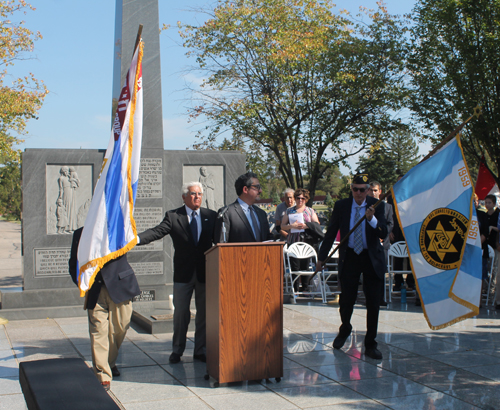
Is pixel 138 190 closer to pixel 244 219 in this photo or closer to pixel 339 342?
pixel 244 219

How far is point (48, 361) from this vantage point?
12.2ft

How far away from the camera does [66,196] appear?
29.0 ft

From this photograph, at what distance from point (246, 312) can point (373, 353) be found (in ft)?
5.82

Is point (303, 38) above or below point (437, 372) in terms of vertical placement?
above

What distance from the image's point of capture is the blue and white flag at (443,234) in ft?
16.9

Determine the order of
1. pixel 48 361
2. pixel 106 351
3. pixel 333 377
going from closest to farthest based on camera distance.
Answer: pixel 48 361 < pixel 106 351 < pixel 333 377

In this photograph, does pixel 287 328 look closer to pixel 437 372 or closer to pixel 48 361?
pixel 437 372

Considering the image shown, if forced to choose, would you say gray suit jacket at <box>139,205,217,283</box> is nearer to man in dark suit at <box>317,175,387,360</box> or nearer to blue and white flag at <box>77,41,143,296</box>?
blue and white flag at <box>77,41,143,296</box>

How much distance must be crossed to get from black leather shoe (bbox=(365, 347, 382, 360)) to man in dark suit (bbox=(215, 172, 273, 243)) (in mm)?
1665

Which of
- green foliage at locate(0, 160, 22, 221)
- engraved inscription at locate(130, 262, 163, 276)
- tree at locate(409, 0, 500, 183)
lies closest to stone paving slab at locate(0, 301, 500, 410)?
engraved inscription at locate(130, 262, 163, 276)

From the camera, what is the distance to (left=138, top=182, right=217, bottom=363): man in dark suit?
5.73 meters

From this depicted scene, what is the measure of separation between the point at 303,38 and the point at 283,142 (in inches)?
161

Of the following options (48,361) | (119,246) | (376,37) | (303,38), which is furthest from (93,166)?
(376,37)

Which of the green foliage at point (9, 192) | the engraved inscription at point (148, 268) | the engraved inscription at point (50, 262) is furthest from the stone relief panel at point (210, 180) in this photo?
the green foliage at point (9, 192)
